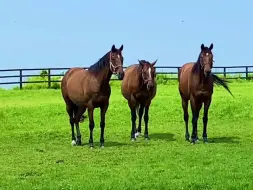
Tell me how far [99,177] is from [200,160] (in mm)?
2472

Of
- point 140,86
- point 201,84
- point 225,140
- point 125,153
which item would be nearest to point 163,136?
point 140,86

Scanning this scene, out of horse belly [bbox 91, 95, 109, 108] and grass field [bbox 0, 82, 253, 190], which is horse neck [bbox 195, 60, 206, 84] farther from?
horse belly [bbox 91, 95, 109, 108]

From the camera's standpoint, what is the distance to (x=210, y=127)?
19.5 meters

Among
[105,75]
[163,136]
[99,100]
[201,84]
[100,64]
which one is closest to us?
[99,100]

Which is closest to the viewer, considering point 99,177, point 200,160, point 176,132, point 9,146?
point 99,177

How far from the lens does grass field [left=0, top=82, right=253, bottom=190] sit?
9305 mm

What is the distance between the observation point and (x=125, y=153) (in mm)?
12977

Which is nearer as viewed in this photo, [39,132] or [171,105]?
[39,132]

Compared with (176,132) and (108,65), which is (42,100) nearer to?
(176,132)

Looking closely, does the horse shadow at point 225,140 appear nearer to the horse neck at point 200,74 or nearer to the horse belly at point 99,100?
the horse neck at point 200,74

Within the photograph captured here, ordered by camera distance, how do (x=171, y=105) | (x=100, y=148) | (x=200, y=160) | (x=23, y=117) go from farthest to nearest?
(x=171, y=105), (x=23, y=117), (x=100, y=148), (x=200, y=160)

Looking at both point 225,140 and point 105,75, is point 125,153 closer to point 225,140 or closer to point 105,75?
point 105,75

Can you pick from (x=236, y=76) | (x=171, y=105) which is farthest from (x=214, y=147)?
(x=236, y=76)

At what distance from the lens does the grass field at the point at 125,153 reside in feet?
30.5
